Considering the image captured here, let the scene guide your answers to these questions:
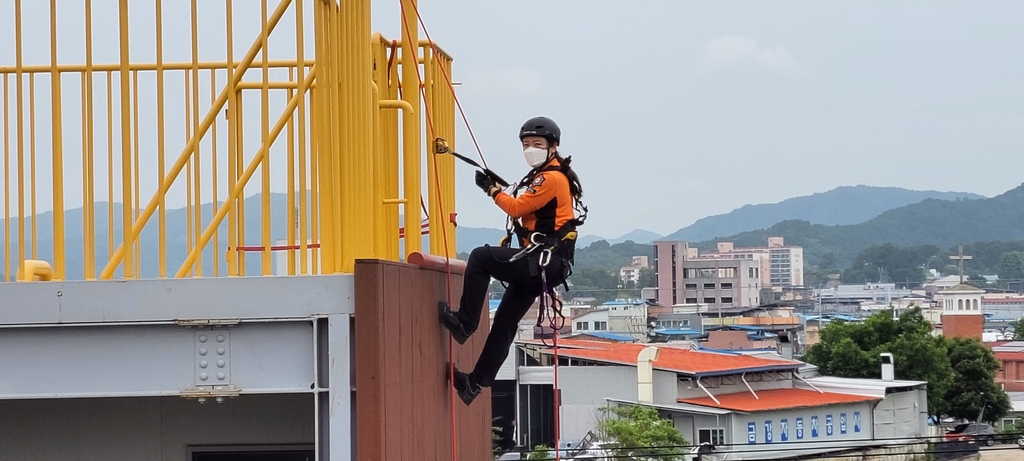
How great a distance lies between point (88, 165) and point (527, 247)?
269 centimetres

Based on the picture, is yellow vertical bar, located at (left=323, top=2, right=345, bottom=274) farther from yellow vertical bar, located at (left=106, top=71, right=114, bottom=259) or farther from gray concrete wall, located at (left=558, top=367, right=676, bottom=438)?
gray concrete wall, located at (left=558, top=367, right=676, bottom=438)

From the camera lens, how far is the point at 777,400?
72.2m

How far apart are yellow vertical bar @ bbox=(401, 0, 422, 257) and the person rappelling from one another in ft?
1.54

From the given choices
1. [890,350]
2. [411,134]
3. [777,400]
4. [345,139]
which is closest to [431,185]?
[411,134]

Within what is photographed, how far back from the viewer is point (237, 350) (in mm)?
6332

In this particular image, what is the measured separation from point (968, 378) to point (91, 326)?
311ft

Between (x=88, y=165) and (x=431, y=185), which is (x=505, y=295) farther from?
(x=88, y=165)

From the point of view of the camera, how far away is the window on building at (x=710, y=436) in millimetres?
66125

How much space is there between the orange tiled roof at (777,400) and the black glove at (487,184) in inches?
2417

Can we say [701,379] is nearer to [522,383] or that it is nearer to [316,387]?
[522,383]

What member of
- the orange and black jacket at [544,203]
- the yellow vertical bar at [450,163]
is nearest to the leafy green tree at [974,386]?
the yellow vertical bar at [450,163]

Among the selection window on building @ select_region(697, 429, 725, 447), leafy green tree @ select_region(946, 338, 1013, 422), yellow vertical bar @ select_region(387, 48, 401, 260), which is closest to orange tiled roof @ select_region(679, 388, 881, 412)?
window on building @ select_region(697, 429, 725, 447)

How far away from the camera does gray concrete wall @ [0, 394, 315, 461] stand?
25.2 ft

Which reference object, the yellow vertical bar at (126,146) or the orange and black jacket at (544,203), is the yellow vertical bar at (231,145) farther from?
the orange and black jacket at (544,203)
